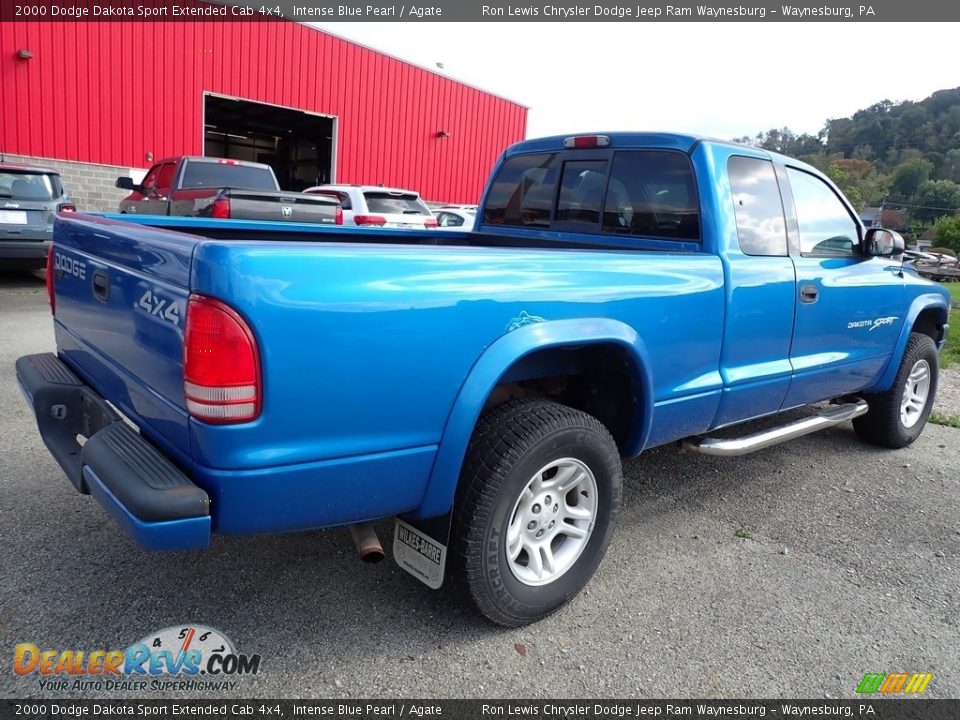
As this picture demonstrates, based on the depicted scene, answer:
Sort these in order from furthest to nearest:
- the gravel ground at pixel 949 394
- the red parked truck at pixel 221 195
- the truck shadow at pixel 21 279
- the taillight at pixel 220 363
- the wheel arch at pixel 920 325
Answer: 1. the truck shadow at pixel 21 279
2. the red parked truck at pixel 221 195
3. the gravel ground at pixel 949 394
4. the wheel arch at pixel 920 325
5. the taillight at pixel 220 363

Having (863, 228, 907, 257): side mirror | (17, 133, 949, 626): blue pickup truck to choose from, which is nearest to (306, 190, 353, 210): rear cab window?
(17, 133, 949, 626): blue pickup truck

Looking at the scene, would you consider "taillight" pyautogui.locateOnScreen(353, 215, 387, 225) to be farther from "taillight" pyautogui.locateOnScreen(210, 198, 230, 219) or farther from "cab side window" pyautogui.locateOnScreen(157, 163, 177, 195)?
"taillight" pyautogui.locateOnScreen(210, 198, 230, 219)

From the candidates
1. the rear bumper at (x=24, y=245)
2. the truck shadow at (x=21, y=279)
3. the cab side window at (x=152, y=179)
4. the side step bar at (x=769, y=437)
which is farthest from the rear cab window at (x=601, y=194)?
the cab side window at (x=152, y=179)

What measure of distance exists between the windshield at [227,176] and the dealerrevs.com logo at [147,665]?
30.0 feet

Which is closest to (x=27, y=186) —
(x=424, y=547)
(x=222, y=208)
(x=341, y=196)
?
(x=222, y=208)

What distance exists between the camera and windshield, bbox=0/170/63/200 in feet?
31.0

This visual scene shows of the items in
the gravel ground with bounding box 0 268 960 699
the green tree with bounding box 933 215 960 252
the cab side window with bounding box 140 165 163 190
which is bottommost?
the gravel ground with bounding box 0 268 960 699

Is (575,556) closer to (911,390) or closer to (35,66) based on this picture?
(911,390)

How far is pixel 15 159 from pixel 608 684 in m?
15.6

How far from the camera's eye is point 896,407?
493 cm

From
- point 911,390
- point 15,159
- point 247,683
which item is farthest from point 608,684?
point 15,159

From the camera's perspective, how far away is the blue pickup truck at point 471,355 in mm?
1938

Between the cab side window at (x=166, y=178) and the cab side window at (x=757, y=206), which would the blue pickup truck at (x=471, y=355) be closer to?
the cab side window at (x=757, y=206)

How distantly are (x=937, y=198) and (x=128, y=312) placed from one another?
281 ft
